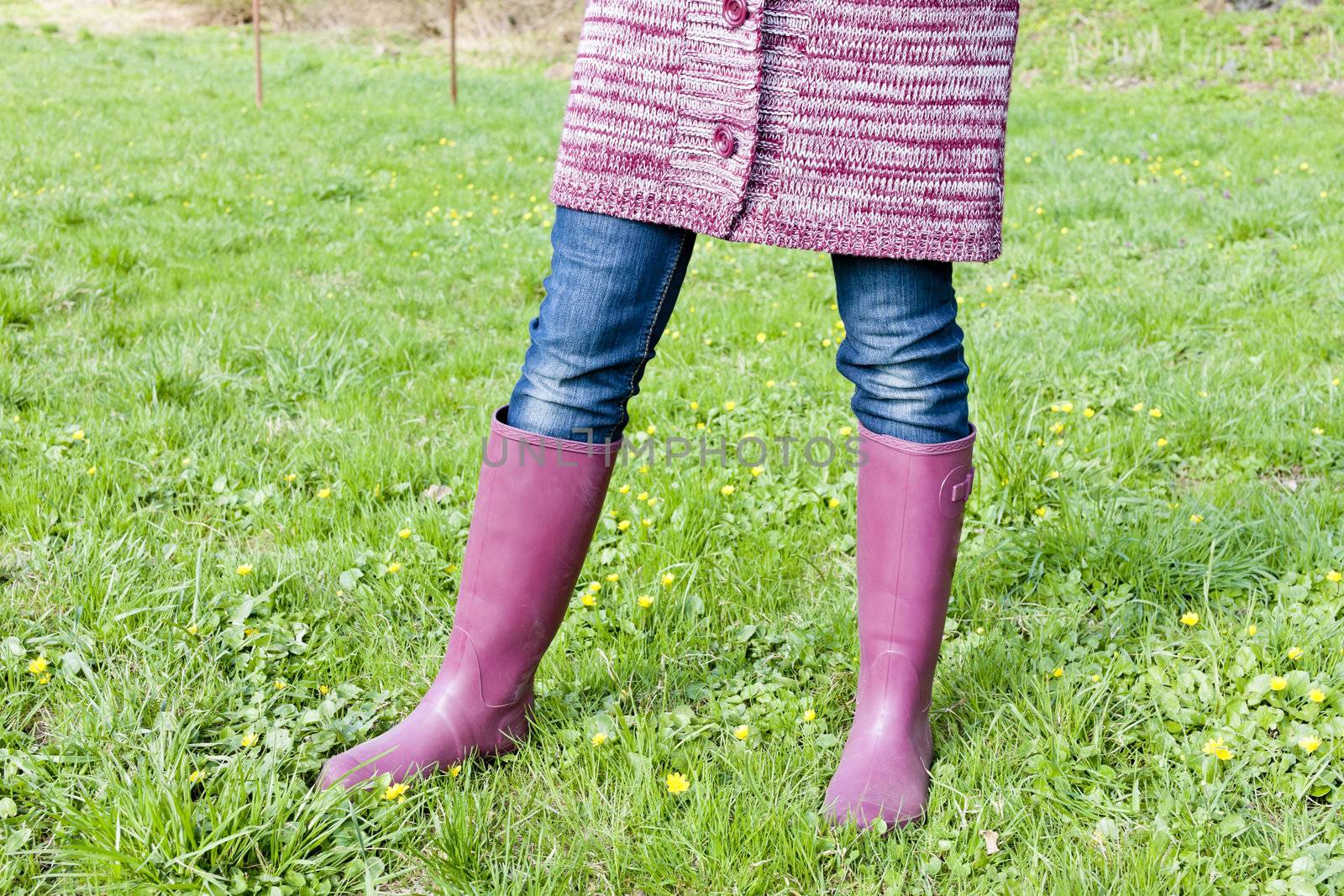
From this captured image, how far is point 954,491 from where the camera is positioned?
1.56 m

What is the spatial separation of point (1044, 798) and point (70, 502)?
2118 millimetres

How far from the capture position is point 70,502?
2.37 meters

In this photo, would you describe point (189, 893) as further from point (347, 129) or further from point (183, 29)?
point (183, 29)

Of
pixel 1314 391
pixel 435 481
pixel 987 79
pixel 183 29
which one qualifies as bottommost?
pixel 435 481

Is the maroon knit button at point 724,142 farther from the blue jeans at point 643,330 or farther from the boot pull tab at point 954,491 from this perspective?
the boot pull tab at point 954,491

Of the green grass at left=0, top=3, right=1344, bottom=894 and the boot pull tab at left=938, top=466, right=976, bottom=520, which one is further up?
the boot pull tab at left=938, top=466, right=976, bottom=520

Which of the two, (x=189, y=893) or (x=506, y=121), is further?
(x=506, y=121)

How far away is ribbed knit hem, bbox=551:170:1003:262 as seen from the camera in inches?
54.4

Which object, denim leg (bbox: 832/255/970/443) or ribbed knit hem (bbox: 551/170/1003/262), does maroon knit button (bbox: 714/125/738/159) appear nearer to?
ribbed knit hem (bbox: 551/170/1003/262)

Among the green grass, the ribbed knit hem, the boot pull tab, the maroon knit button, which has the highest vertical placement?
the maroon knit button

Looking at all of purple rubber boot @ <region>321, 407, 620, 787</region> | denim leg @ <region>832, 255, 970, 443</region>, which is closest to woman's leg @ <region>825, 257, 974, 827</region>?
denim leg @ <region>832, 255, 970, 443</region>

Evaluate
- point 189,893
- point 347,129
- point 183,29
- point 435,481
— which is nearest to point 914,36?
point 189,893

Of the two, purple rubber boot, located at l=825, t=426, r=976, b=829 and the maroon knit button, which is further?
purple rubber boot, located at l=825, t=426, r=976, b=829

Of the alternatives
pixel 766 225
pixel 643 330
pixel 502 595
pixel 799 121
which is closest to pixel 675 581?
pixel 502 595
